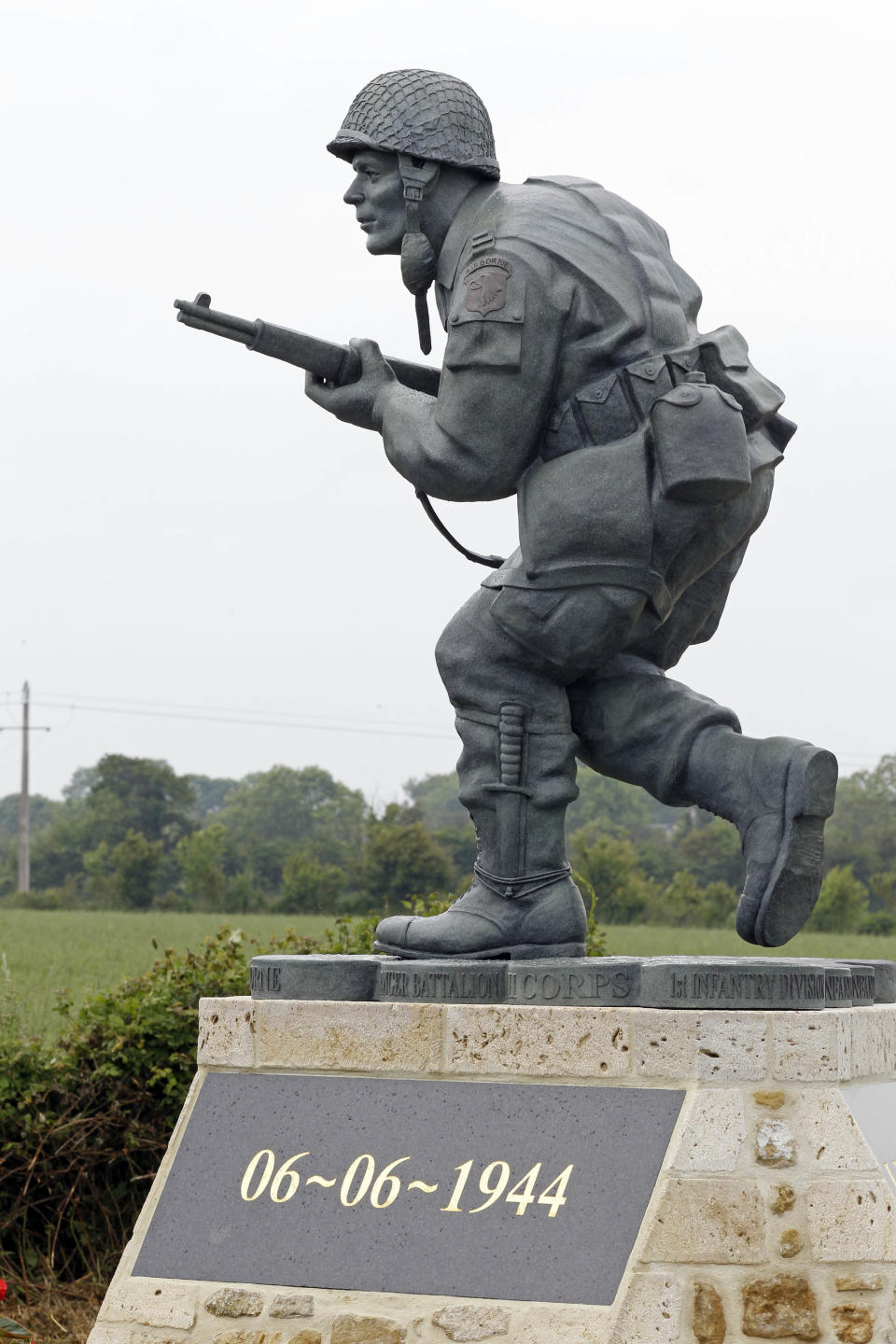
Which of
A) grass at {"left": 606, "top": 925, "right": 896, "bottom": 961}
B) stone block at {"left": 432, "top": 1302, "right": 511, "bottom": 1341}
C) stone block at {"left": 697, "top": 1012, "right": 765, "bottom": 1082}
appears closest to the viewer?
stone block at {"left": 432, "top": 1302, "right": 511, "bottom": 1341}

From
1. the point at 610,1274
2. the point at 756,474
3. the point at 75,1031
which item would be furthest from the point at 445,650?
the point at 75,1031

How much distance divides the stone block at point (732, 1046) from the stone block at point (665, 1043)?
0.07ft

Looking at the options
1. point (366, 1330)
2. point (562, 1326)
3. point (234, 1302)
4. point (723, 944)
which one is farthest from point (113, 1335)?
point (723, 944)

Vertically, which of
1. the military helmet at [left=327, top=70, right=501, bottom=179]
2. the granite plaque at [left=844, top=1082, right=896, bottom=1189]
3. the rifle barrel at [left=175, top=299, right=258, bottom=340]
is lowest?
the granite plaque at [left=844, top=1082, right=896, bottom=1189]

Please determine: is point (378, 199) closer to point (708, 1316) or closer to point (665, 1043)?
point (665, 1043)

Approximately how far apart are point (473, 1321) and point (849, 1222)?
84 cm

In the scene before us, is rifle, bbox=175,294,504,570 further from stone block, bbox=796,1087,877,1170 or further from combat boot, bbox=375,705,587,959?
stone block, bbox=796,1087,877,1170

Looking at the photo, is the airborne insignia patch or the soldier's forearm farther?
the soldier's forearm

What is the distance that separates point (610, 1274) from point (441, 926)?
1086 millimetres

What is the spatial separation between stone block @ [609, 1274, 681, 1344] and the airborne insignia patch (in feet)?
7.63

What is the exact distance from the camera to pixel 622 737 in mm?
4664

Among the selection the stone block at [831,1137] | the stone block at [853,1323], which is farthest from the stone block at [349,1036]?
the stone block at [853,1323]

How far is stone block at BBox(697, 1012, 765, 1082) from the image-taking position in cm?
395

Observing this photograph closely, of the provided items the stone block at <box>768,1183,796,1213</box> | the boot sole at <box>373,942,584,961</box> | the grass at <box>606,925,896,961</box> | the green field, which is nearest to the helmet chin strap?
the boot sole at <box>373,942,584,961</box>
